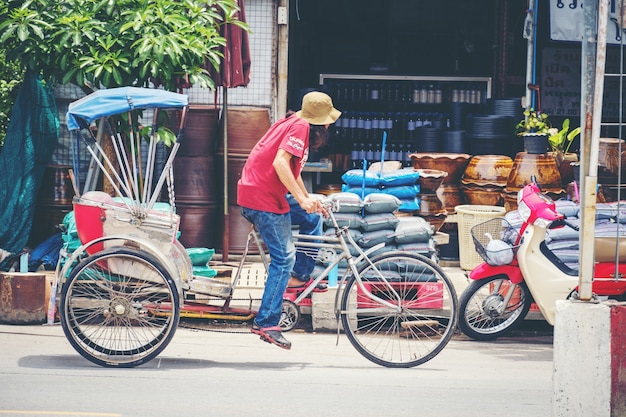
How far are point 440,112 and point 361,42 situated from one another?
1.96 metres

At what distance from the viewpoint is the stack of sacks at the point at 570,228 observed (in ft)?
28.6

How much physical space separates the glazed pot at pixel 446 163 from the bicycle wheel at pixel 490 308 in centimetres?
337

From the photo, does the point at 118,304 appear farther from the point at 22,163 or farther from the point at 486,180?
the point at 486,180

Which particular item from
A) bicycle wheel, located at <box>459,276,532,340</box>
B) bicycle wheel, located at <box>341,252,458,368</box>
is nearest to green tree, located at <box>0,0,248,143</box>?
bicycle wheel, located at <box>341,252,458,368</box>

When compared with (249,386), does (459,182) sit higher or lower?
higher

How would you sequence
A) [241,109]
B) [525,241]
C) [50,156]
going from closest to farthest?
[525,241], [50,156], [241,109]

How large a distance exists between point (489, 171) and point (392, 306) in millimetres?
4716

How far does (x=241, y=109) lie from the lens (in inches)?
446

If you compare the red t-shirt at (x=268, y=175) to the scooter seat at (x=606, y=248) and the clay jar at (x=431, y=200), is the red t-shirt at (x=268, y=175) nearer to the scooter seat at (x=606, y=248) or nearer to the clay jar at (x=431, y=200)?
the scooter seat at (x=606, y=248)

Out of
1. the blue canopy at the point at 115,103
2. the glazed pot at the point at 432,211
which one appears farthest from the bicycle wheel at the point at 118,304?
the glazed pot at the point at 432,211

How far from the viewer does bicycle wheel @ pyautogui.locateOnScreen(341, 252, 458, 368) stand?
7297mm

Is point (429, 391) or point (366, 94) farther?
point (366, 94)

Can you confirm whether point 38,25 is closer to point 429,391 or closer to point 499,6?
point 429,391

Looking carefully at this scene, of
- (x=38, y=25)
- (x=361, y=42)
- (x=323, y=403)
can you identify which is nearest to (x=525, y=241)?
(x=323, y=403)
